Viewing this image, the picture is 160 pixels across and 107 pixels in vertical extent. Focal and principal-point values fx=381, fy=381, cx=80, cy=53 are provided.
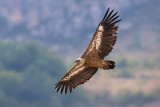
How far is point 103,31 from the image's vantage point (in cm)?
2359

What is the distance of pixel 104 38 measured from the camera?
23.6 meters

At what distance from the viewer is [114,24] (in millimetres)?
23562

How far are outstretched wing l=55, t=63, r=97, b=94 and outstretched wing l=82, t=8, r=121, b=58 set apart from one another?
1.47 m

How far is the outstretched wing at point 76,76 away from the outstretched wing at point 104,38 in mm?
1473

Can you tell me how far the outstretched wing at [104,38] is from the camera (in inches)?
928

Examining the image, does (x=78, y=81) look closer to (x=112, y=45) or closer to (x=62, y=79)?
(x=62, y=79)

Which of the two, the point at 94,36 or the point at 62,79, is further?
the point at 62,79

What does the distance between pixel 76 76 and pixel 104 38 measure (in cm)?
328

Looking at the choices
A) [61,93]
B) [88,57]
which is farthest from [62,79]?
[88,57]

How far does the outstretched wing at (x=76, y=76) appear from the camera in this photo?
24.8m

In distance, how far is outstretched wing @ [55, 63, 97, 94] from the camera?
Answer: 81.4 feet

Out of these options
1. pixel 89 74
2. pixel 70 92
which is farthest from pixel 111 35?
pixel 70 92

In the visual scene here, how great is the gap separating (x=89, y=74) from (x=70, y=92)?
1.73m

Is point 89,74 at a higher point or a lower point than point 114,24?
lower
